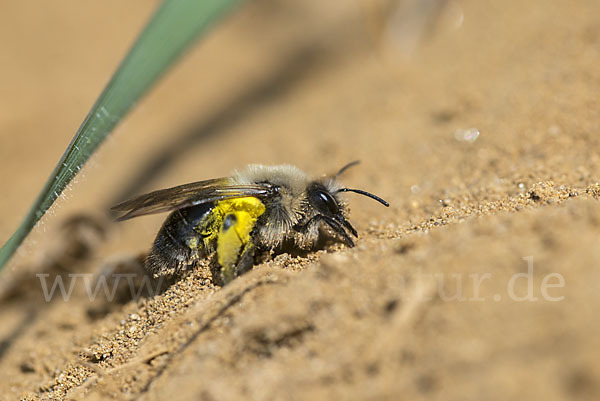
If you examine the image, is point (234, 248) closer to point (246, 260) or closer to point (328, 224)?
point (246, 260)

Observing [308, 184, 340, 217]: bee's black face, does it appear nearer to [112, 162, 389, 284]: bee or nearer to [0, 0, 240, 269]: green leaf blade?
[112, 162, 389, 284]: bee

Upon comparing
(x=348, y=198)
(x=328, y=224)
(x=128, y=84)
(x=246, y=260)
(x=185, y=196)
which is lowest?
(x=348, y=198)

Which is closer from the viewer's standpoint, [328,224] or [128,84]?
[128,84]

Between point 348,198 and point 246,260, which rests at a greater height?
point 246,260

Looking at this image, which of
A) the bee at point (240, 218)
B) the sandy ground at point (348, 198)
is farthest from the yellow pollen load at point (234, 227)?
the sandy ground at point (348, 198)

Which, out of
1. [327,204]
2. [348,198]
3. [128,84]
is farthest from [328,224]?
[128,84]

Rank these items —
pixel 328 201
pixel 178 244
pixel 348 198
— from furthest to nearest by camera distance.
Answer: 1. pixel 348 198
2. pixel 328 201
3. pixel 178 244

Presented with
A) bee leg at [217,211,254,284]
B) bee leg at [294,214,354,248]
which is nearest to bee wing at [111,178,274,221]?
bee leg at [217,211,254,284]
